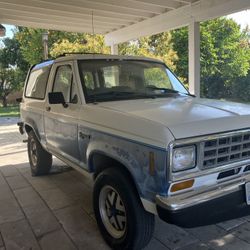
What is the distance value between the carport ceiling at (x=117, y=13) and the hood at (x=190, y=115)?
3666 mm

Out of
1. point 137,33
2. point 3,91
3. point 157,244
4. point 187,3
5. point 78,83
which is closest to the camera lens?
point 157,244

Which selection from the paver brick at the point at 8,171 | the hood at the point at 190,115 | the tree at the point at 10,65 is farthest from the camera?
the tree at the point at 10,65

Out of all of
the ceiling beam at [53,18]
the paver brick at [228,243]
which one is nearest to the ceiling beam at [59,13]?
the ceiling beam at [53,18]

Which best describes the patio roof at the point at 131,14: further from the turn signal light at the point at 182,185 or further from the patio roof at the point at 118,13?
the turn signal light at the point at 182,185

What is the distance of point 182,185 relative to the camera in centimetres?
233

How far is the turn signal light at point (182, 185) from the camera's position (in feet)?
7.55

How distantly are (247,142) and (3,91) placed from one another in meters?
24.4

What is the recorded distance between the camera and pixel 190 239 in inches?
125

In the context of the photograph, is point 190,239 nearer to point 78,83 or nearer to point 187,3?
point 78,83

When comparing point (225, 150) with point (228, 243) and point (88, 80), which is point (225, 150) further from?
point (88, 80)

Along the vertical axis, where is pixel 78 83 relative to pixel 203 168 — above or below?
above

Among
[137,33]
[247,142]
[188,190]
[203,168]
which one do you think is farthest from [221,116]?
[137,33]

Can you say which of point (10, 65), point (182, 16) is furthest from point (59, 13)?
point (10, 65)

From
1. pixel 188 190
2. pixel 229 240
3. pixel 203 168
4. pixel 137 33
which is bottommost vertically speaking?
pixel 229 240
